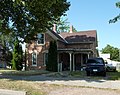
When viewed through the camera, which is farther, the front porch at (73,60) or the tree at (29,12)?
the front porch at (73,60)

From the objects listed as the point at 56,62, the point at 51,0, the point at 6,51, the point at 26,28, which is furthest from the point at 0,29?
the point at 6,51

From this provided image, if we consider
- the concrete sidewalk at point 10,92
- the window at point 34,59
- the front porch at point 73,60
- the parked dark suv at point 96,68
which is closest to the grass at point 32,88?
the concrete sidewalk at point 10,92

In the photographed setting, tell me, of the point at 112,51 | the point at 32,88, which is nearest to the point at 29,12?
the point at 32,88

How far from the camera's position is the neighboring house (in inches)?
1665

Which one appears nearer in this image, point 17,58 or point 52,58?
point 52,58

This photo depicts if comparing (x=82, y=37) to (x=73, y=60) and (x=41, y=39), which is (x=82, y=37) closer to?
(x=73, y=60)

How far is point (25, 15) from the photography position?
26531mm

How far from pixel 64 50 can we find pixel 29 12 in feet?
54.8

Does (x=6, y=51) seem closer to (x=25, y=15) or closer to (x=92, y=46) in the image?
(x=92, y=46)

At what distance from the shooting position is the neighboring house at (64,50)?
42281mm

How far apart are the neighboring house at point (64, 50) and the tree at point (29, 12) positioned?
13.1 metres

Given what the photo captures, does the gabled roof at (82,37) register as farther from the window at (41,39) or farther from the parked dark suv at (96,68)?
the parked dark suv at (96,68)

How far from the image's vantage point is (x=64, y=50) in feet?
138

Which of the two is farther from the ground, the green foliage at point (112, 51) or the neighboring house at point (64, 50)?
the green foliage at point (112, 51)
